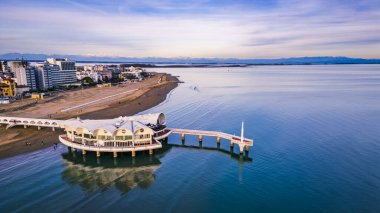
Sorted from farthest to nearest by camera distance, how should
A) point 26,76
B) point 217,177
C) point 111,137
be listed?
1. point 26,76
2. point 111,137
3. point 217,177

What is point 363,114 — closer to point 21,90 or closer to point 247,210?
point 247,210

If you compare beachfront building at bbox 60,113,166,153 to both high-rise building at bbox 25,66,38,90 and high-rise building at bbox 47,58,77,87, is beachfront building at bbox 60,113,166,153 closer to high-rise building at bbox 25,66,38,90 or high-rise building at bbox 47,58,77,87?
high-rise building at bbox 25,66,38,90

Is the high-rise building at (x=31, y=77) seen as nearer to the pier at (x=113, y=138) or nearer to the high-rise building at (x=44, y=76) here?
the high-rise building at (x=44, y=76)

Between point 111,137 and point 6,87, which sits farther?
point 6,87

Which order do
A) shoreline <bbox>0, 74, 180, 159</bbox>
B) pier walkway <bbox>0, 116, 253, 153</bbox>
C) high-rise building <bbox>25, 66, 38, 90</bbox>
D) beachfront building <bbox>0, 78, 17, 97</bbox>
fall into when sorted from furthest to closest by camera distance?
1. high-rise building <bbox>25, 66, 38, 90</bbox>
2. beachfront building <bbox>0, 78, 17, 97</bbox>
3. shoreline <bbox>0, 74, 180, 159</bbox>
4. pier walkway <bbox>0, 116, 253, 153</bbox>

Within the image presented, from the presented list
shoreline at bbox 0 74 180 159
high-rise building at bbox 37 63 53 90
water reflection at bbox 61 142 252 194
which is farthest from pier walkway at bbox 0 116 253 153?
high-rise building at bbox 37 63 53 90

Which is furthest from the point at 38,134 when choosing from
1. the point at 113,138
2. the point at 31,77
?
the point at 31,77

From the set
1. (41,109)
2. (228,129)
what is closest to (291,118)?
(228,129)

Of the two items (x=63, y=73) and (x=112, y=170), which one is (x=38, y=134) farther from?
(x=63, y=73)

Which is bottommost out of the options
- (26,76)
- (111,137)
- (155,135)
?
(155,135)
